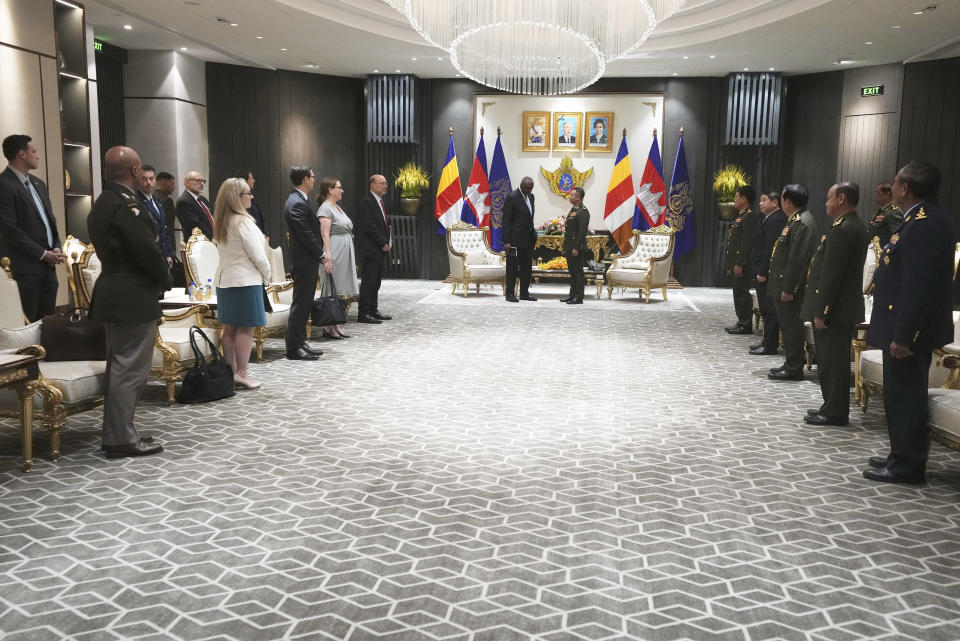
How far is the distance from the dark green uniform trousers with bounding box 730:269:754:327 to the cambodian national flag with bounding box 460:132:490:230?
6.89 m

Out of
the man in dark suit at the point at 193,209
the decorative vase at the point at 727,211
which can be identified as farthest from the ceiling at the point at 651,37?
the man in dark suit at the point at 193,209

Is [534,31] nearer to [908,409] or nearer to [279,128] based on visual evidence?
[908,409]

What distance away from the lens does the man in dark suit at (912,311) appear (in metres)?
3.85

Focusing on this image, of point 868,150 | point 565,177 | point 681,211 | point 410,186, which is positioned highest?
point 868,150

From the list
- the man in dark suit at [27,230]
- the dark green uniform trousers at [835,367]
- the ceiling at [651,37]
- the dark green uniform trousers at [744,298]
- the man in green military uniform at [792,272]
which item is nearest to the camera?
the dark green uniform trousers at [835,367]

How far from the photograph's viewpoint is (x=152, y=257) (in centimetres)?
416

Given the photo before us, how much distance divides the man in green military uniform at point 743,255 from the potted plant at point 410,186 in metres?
7.49

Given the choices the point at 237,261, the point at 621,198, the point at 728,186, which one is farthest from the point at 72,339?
the point at 728,186

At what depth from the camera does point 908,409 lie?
400 cm

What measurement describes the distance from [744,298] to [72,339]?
23.3 feet

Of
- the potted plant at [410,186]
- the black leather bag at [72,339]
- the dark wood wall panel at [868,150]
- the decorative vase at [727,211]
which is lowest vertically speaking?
the black leather bag at [72,339]

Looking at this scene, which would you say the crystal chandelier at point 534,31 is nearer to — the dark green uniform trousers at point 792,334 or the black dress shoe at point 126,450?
the dark green uniform trousers at point 792,334

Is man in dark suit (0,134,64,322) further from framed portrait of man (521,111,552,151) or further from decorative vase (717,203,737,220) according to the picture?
decorative vase (717,203,737,220)

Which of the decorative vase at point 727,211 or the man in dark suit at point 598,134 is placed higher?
the man in dark suit at point 598,134
